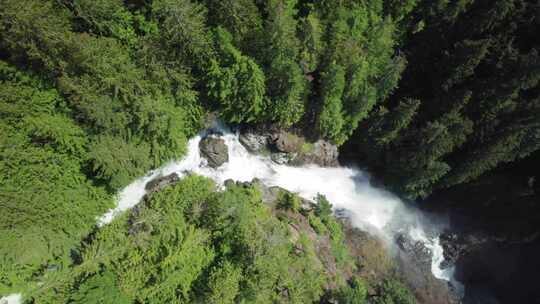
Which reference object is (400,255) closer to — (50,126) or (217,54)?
(217,54)

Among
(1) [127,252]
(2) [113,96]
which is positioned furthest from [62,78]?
(1) [127,252]

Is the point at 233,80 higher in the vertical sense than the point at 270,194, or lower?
higher

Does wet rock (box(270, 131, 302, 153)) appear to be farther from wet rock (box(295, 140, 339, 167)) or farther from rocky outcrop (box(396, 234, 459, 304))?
rocky outcrop (box(396, 234, 459, 304))

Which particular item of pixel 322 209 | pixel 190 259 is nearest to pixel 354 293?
pixel 322 209

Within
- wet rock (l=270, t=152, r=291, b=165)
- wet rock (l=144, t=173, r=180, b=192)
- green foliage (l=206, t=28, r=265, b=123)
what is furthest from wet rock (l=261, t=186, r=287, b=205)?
wet rock (l=144, t=173, r=180, b=192)

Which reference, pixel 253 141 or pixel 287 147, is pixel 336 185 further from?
pixel 253 141
